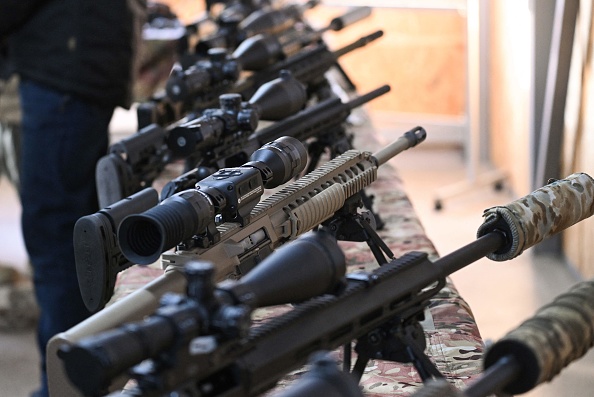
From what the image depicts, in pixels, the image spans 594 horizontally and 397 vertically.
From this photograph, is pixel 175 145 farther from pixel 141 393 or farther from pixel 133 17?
pixel 141 393

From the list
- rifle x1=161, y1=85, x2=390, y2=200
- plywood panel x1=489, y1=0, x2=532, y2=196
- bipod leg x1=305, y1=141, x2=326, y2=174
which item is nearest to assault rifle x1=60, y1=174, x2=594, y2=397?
rifle x1=161, y1=85, x2=390, y2=200

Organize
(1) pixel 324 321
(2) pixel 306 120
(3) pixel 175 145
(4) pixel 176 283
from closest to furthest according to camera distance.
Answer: (1) pixel 324 321
(4) pixel 176 283
(3) pixel 175 145
(2) pixel 306 120

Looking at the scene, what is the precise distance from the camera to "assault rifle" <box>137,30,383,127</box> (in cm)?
322

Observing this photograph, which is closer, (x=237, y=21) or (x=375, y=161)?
(x=375, y=161)

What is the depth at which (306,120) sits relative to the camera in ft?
9.02

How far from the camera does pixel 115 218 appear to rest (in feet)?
6.43

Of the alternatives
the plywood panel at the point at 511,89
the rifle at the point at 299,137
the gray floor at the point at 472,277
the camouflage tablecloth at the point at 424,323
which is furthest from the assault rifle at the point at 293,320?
the plywood panel at the point at 511,89

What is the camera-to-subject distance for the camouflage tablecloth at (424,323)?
1.89 m

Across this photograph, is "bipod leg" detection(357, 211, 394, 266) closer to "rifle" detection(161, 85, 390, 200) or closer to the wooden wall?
"rifle" detection(161, 85, 390, 200)

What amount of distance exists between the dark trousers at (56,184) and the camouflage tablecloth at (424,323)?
2.86ft

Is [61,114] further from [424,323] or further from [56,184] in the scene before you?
[424,323]

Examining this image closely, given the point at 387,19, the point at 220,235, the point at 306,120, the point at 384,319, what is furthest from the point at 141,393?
the point at 387,19

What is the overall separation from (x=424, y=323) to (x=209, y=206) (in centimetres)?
67

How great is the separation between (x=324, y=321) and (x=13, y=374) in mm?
3028
